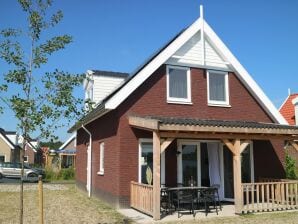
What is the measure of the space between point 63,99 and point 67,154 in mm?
47785

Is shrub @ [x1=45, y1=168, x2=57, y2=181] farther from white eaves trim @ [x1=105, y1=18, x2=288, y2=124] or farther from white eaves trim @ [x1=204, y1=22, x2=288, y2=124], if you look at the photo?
white eaves trim @ [x1=204, y1=22, x2=288, y2=124]

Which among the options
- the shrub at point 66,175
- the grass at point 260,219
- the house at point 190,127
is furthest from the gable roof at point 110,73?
the shrub at point 66,175

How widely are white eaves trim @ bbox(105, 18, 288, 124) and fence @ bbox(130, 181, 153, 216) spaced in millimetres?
3091

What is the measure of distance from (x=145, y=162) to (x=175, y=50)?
4696 mm

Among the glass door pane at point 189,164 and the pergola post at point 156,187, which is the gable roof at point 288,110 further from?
the pergola post at point 156,187

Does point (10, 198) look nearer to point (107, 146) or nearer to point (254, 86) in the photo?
point (107, 146)

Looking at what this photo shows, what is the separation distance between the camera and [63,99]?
29.2 feet

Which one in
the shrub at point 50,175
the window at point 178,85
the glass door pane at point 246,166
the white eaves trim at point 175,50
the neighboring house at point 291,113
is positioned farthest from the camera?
the shrub at point 50,175

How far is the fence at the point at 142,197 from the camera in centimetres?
1265

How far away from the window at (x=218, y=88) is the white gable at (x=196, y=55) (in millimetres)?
416

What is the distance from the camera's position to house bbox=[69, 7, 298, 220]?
13.9 meters

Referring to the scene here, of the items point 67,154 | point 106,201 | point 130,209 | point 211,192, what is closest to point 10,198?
point 106,201

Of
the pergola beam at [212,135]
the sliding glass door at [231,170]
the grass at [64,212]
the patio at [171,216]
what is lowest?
the grass at [64,212]

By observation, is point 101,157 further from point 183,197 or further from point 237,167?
point 237,167
